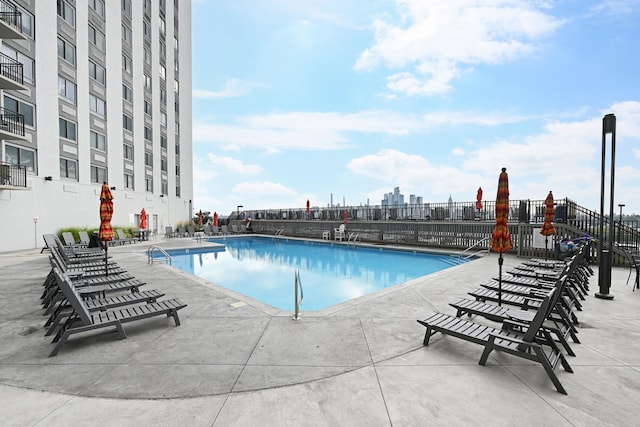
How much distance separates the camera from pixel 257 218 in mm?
32312

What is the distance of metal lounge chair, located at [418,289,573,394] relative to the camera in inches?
118

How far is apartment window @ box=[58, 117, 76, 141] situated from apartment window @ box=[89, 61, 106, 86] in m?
4.71

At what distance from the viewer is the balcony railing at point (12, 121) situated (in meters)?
15.1

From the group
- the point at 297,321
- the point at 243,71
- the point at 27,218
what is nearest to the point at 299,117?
A: the point at 243,71

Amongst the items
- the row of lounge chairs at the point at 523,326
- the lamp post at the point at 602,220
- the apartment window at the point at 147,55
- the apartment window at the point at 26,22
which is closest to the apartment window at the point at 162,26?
the apartment window at the point at 147,55

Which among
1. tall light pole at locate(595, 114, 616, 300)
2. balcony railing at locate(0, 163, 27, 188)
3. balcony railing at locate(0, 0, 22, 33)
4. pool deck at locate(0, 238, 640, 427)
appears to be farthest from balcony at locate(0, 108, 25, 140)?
tall light pole at locate(595, 114, 616, 300)

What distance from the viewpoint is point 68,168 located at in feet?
63.8

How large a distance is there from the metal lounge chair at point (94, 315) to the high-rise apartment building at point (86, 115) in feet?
54.2

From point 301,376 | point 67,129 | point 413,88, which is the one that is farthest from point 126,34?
point 301,376

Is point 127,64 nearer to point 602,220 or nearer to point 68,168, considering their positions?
point 68,168

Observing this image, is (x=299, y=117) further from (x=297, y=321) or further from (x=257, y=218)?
(x=297, y=321)

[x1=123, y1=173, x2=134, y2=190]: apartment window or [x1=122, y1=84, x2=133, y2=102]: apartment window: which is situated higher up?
[x1=122, y1=84, x2=133, y2=102]: apartment window

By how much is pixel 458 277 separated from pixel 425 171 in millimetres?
19656

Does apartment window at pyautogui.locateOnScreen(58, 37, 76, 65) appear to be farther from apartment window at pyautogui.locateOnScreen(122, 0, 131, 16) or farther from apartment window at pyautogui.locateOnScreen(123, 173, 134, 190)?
apartment window at pyautogui.locateOnScreen(123, 173, 134, 190)
